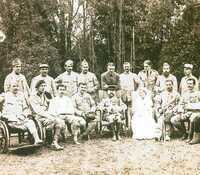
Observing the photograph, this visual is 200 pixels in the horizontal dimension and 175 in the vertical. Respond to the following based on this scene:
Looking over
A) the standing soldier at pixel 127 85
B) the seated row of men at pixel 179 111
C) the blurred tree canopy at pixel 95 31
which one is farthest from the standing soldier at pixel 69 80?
the blurred tree canopy at pixel 95 31

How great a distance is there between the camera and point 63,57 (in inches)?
983

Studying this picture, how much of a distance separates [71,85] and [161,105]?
2.26 m

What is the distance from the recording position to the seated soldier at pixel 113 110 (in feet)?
40.0

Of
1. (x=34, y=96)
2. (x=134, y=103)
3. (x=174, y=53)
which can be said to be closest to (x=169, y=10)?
(x=174, y=53)

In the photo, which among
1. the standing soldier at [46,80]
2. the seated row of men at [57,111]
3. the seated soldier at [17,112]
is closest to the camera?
the seated soldier at [17,112]

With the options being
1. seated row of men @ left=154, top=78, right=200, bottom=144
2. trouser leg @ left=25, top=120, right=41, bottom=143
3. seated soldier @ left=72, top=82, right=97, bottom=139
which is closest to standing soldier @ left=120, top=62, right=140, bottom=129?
→ seated row of men @ left=154, top=78, right=200, bottom=144

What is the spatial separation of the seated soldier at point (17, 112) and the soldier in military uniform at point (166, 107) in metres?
3.07

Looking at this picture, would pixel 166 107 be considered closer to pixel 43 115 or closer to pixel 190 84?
pixel 190 84

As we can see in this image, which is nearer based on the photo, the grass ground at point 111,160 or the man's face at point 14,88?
the grass ground at point 111,160

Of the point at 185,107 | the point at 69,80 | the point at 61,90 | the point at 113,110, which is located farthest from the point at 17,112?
the point at 185,107

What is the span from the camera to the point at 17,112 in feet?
34.9

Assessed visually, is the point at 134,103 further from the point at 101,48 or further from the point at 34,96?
the point at 101,48

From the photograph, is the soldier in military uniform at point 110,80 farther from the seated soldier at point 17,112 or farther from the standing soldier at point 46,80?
the seated soldier at point 17,112

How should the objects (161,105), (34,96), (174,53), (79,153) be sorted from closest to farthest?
1. (79,153)
2. (34,96)
3. (161,105)
4. (174,53)
